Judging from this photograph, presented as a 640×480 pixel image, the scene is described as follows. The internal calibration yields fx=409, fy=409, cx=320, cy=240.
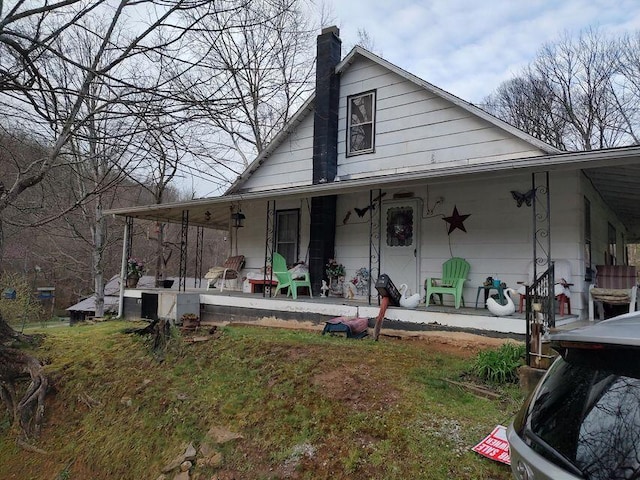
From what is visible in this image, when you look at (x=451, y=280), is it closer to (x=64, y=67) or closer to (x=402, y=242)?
(x=402, y=242)

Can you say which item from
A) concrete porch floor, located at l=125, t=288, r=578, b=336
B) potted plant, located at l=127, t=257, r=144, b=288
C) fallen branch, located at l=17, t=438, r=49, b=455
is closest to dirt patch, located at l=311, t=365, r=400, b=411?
concrete porch floor, located at l=125, t=288, r=578, b=336

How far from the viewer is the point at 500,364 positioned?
420 cm

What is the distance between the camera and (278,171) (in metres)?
10.2

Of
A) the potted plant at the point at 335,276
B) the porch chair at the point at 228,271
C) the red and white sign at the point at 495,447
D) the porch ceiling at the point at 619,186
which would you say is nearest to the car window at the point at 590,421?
the red and white sign at the point at 495,447

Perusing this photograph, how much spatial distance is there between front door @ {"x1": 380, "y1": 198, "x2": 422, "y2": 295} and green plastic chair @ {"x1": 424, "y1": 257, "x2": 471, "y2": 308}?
46 cm

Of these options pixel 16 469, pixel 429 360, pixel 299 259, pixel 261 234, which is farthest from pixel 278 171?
pixel 16 469

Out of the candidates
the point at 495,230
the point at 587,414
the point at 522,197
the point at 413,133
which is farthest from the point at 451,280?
the point at 587,414

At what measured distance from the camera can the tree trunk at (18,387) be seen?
5113 millimetres

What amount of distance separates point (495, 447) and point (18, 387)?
20.9ft

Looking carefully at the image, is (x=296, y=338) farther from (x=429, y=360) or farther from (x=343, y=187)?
(x=343, y=187)

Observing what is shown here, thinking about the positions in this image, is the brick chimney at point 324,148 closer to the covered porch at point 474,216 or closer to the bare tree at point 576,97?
the covered porch at point 474,216

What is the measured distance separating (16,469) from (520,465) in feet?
18.3

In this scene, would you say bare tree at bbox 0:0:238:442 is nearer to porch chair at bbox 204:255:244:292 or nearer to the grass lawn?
the grass lawn

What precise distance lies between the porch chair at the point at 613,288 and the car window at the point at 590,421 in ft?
17.3
